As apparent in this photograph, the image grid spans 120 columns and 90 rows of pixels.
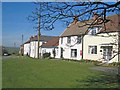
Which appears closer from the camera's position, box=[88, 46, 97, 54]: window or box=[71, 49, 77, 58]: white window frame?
box=[88, 46, 97, 54]: window

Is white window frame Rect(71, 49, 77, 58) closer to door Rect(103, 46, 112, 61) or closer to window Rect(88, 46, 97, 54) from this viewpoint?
window Rect(88, 46, 97, 54)

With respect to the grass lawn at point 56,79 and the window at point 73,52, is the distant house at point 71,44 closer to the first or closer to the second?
the window at point 73,52

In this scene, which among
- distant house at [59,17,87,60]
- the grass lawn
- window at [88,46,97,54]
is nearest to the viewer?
the grass lawn

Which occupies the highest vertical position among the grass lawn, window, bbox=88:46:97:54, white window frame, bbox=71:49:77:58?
window, bbox=88:46:97:54

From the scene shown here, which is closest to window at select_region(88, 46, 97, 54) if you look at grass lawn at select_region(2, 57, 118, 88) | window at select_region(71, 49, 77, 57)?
window at select_region(71, 49, 77, 57)

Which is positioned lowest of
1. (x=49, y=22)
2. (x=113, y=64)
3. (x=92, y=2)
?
(x=113, y=64)

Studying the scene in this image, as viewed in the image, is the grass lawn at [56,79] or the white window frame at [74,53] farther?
the white window frame at [74,53]

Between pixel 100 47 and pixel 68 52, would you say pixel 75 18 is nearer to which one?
pixel 100 47

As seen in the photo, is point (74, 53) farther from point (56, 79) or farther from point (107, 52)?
point (56, 79)

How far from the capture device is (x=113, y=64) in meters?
32.9

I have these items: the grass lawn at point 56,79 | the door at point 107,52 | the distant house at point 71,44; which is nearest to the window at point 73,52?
the distant house at point 71,44

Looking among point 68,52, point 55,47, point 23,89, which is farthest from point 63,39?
point 23,89

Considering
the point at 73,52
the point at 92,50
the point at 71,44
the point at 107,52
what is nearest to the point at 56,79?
the point at 107,52

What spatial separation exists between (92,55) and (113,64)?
9.34 metres
